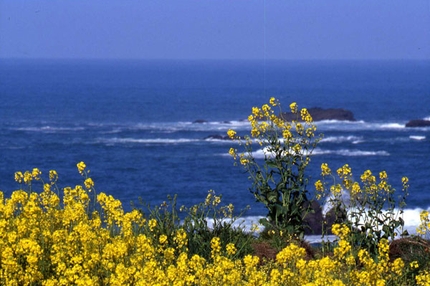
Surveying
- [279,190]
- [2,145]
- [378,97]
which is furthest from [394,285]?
[378,97]

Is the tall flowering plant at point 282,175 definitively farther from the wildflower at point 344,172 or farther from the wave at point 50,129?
the wave at point 50,129

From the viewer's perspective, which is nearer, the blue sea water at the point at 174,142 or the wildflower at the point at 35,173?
the wildflower at the point at 35,173

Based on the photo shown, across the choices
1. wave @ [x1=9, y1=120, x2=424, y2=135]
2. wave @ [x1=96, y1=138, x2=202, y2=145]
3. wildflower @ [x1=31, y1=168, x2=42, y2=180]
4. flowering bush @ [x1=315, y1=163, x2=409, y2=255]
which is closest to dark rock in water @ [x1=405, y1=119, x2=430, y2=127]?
wave @ [x1=9, y1=120, x2=424, y2=135]

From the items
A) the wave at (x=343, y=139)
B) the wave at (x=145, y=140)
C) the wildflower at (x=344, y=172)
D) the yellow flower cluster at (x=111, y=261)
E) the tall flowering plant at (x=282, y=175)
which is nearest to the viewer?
the yellow flower cluster at (x=111, y=261)

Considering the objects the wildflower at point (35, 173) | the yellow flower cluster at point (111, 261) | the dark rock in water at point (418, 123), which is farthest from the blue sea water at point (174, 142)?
the yellow flower cluster at point (111, 261)

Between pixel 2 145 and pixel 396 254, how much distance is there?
95708 mm

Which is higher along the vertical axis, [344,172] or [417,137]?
[344,172]

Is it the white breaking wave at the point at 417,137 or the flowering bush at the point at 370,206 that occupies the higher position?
the flowering bush at the point at 370,206

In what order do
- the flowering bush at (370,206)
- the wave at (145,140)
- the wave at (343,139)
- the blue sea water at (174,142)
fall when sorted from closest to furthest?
the flowering bush at (370,206)
the blue sea water at (174,142)
the wave at (343,139)
the wave at (145,140)

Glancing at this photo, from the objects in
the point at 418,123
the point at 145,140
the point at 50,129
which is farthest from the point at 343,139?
the point at 50,129

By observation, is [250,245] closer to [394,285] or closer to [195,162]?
[394,285]

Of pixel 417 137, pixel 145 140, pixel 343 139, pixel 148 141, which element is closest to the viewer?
pixel 343 139

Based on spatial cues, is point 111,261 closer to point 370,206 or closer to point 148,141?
point 370,206

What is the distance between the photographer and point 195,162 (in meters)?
87.2
